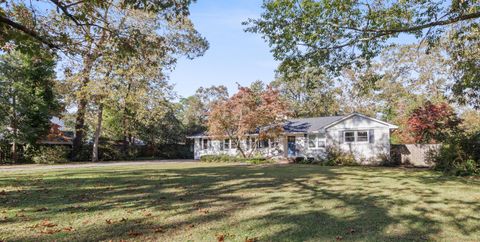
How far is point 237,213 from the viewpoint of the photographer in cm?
672

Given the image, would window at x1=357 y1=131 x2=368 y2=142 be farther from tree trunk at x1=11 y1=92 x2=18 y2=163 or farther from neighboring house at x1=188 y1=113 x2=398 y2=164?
tree trunk at x1=11 y1=92 x2=18 y2=163

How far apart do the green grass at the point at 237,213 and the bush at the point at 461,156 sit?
6.20 m

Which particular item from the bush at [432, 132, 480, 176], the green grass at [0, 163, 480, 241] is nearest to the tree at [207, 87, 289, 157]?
the bush at [432, 132, 480, 176]

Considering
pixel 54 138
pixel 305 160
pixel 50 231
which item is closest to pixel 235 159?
pixel 305 160

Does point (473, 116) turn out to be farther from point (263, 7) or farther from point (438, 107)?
point (263, 7)

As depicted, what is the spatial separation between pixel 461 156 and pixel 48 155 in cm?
2697

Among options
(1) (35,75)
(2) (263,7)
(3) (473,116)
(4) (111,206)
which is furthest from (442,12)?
(3) (473,116)

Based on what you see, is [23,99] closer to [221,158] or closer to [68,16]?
[221,158]

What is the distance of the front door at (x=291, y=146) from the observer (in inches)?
1149

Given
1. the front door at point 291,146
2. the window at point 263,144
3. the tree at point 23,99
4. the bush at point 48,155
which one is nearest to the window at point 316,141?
the front door at point 291,146

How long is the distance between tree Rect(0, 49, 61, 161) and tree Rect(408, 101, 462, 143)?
86.2 ft

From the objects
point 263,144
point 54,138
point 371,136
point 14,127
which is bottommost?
point 263,144

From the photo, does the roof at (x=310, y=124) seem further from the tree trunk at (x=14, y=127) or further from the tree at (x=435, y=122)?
the tree trunk at (x=14, y=127)

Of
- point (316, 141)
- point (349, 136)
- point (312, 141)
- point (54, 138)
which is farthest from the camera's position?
point (54, 138)
